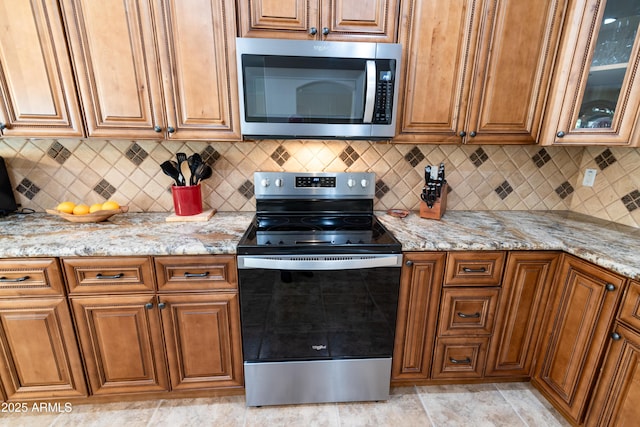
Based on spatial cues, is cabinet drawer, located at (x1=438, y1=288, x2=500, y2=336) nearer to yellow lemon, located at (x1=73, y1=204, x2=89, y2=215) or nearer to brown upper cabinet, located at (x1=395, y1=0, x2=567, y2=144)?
brown upper cabinet, located at (x1=395, y1=0, x2=567, y2=144)

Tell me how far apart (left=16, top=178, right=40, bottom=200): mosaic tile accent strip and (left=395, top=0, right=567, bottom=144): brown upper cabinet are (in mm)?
2181

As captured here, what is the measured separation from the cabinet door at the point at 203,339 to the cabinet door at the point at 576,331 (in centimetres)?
160

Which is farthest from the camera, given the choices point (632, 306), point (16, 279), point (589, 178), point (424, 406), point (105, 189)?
point (589, 178)

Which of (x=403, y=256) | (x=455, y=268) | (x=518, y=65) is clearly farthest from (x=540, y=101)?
(x=403, y=256)

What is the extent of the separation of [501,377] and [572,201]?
1306 mm

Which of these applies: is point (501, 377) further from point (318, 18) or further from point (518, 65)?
point (318, 18)

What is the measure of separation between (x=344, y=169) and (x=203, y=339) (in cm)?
125

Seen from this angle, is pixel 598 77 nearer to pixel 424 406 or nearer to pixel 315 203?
pixel 315 203

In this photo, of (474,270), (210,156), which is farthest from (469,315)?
(210,156)

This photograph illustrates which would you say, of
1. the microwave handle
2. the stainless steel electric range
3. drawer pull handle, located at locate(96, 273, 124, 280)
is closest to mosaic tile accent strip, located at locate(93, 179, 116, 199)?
drawer pull handle, located at locate(96, 273, 124, 280)

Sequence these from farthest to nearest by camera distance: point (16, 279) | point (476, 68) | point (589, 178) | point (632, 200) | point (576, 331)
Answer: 1. point (589, 178)
2. point (632, 200)
3. point (476, 68)
4. point (576, 331)
5. point (16, 279)

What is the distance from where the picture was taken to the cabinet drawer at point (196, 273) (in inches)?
52.2

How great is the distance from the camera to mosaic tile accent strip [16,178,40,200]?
5.70 ft

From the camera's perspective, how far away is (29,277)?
50.2 inches
